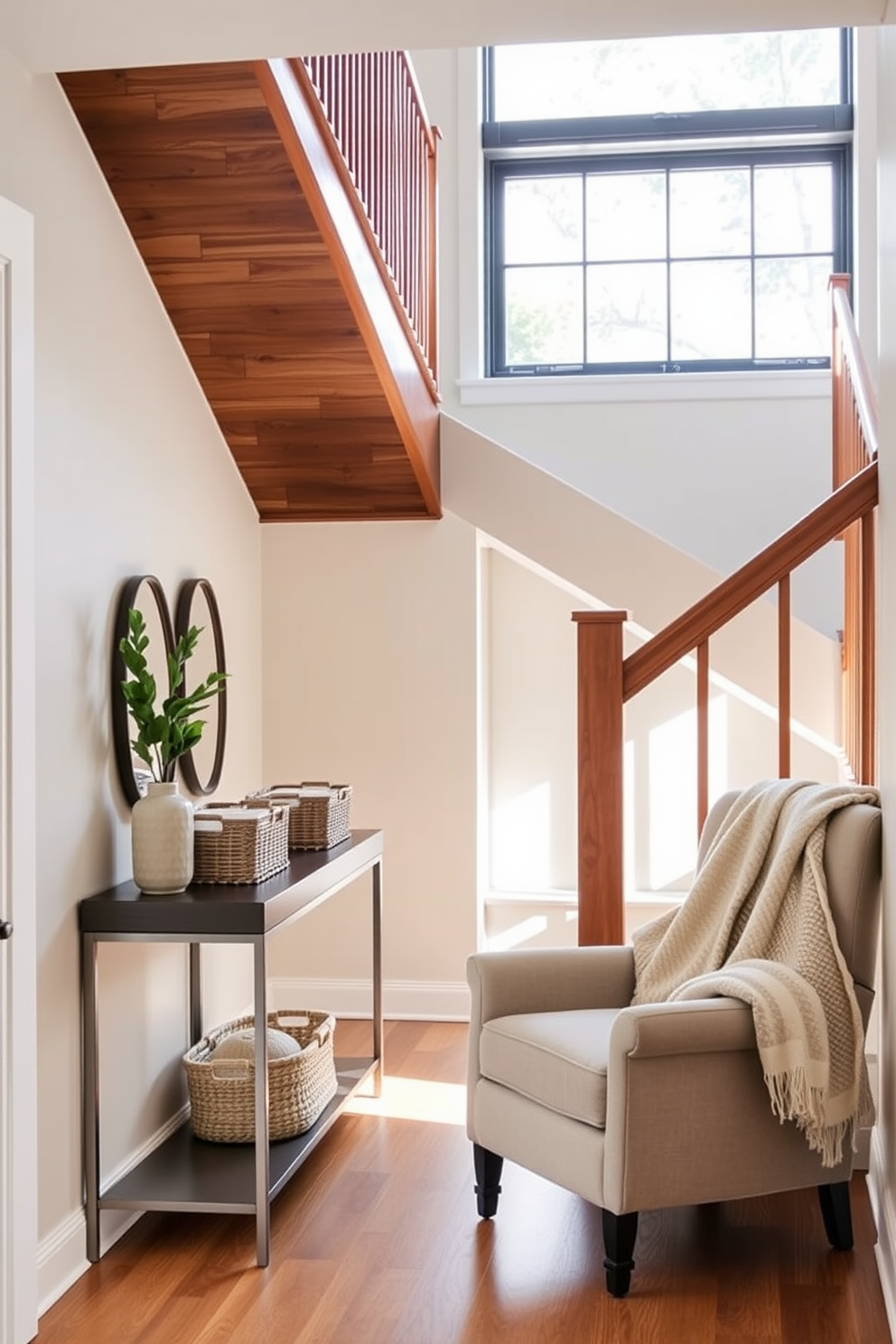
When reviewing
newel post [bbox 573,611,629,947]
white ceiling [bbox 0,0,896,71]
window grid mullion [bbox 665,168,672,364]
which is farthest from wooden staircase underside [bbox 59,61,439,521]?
window grid mullion [bbox 665,168,672,364]

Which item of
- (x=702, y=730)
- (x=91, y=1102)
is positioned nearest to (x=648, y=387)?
(x=702, y=730)

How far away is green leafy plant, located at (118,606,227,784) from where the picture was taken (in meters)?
3.21

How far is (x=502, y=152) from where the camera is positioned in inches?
223

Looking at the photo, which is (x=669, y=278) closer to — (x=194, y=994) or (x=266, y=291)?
(x=266, y=291)

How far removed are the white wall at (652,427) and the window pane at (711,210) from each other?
605 mm

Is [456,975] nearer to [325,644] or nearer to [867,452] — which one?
[325,644]

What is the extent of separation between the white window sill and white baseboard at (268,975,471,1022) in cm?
227

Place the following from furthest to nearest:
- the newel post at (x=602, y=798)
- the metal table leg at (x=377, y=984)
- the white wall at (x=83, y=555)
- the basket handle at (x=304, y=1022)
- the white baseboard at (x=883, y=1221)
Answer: the metal table leg at (x=377, y=984) < the basket handle at (x=304, y=1022) < the newel post at (x=602, y=798) < the white wall at (x=83, y=555) < the white baseboard at (x=883, y=1221)

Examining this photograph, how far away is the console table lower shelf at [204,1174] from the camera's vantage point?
300 centimetres

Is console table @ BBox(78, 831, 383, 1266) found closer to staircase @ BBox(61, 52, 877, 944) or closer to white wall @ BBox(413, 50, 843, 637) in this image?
staircase @ BBox(61, 52, 877, 944)

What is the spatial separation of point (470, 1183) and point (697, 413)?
10.3 feet

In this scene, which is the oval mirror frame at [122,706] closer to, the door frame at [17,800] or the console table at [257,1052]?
the console table at [257,1052]

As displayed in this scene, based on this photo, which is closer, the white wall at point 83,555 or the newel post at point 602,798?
the white wall at point 83,555

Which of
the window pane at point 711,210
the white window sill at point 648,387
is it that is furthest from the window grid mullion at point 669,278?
the white window sill at point 648,387
